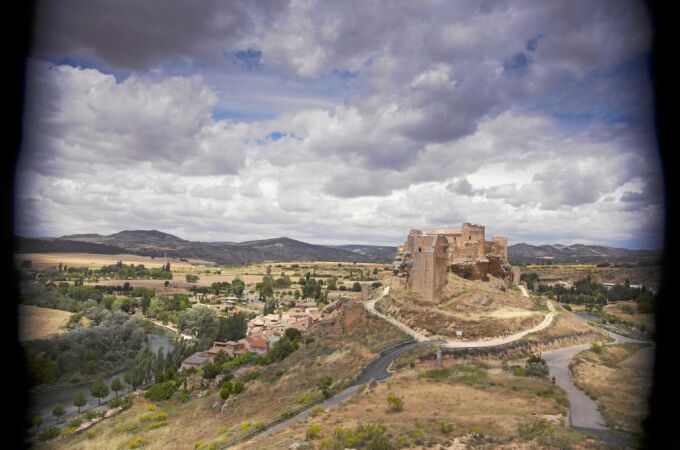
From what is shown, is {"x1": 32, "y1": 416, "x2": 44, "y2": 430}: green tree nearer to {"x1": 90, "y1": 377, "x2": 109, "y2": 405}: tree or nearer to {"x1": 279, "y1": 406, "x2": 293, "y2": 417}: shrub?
{"x1": 90, "y1": 377, "x2": 109, "y2": 405}: tree

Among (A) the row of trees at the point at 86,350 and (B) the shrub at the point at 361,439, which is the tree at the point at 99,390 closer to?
(A) the row of trees at the point at 86,350

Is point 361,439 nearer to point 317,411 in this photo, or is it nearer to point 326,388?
point 317,411

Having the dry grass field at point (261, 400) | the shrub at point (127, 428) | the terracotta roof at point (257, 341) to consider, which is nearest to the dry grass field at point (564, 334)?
the dry grass field at point (261, 400)

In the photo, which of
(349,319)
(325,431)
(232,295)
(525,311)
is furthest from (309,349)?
(232,295)

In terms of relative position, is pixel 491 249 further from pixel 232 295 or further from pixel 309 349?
pixel 232 295

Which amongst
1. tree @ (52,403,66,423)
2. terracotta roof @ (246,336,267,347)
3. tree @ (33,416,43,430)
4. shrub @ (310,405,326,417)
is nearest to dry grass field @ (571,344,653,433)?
shrub @ (310,405,326,417)
